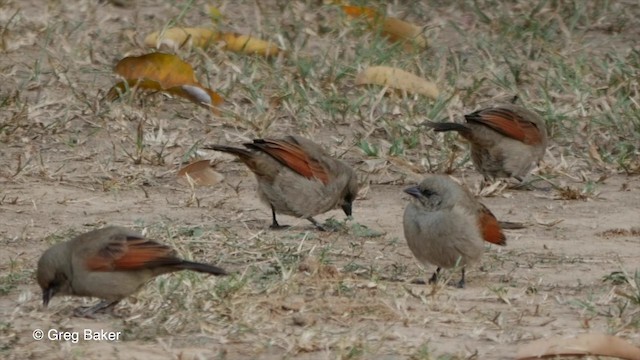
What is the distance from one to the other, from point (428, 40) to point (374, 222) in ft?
10.8

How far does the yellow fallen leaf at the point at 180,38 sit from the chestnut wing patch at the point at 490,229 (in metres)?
4.04

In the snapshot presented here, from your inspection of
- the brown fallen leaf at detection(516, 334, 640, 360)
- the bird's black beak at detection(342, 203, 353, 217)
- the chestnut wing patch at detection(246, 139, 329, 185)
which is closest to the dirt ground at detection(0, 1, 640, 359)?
the bird's black beak at detection(342, 203, 353, 217)

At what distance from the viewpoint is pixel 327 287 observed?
7.46 m

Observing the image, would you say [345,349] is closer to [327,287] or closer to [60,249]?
[327,287]

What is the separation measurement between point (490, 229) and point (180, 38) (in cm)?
424

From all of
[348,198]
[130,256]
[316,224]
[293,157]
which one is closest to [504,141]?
[348,198]

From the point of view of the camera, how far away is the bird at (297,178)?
9.45 metres

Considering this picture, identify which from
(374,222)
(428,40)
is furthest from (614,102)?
(374,222)

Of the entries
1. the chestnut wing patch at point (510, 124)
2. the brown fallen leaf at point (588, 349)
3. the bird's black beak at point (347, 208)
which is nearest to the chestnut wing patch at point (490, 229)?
the bird's black beak at point (347, 208)

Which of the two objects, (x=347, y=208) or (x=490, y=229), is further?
(x=347, y=208)

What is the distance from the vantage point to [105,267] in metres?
6.95

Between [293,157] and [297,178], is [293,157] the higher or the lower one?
the higher one

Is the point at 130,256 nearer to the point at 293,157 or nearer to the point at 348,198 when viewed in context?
the point at 293,157

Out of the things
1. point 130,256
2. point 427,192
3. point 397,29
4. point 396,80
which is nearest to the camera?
point 130,256
